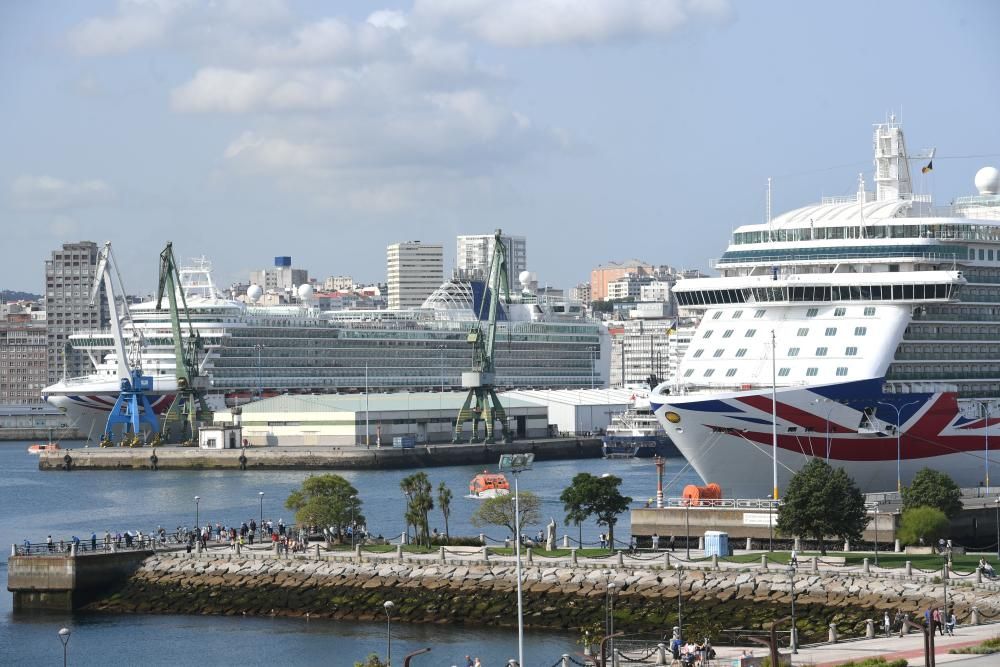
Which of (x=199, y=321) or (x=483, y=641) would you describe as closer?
(x=483, y=641)

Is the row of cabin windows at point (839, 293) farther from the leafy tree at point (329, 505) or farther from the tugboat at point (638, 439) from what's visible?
the tugboat at point (638, 439)

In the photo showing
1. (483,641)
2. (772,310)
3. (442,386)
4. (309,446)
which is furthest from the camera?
(442,386)

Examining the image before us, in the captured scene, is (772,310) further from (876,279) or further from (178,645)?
(178,645)

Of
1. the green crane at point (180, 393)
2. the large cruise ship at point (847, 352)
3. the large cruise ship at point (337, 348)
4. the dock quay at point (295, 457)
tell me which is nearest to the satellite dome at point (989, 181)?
the large cruise ship at point (847, 352)

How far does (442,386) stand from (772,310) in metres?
102

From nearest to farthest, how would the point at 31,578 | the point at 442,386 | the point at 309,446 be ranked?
the point at 31,578 → the point at 309,446 → the point at 442,386

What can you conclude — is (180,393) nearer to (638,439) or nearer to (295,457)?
(295,457)

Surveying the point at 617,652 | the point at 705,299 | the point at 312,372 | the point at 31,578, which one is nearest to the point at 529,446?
the point at 312,372

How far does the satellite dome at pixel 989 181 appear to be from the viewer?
6819 cm

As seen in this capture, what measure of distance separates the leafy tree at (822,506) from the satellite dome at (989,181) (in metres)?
21.5

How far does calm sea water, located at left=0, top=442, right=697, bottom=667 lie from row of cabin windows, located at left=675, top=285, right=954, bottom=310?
610 cm

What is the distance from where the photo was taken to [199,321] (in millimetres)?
147625

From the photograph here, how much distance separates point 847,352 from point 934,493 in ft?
18.1

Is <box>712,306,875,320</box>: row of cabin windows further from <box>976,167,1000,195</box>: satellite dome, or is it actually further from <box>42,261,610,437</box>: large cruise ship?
<box>42,261,610,437</box>: large cruise ship
